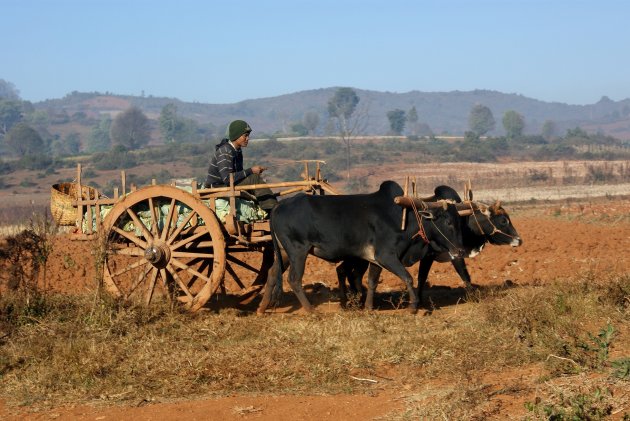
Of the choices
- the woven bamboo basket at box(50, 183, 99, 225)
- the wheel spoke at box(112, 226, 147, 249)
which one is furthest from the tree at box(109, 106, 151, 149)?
the wheel spoke at box(112, 226, 147, 249)

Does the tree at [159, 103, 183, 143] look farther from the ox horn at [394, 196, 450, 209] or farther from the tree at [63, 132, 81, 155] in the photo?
the ox horn at [394, 196, 450, 209]

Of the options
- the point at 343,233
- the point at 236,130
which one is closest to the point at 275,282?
the point at 343,233

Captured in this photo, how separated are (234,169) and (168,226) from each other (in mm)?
986

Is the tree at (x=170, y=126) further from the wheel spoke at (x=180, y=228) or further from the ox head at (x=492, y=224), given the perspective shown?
the wheel spoke at (x=180, y=228)

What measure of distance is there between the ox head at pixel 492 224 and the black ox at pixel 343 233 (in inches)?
52.7

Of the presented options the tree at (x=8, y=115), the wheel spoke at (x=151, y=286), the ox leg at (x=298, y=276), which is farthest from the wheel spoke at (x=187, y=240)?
the tree at (x=8, y=115)

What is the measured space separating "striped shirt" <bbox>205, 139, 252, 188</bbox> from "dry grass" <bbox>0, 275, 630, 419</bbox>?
58.5 inches

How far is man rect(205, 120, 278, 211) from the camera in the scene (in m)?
9.67

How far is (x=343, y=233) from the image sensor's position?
31.3 ft

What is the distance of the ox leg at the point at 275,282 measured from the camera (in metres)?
9.75

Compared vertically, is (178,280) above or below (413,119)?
below

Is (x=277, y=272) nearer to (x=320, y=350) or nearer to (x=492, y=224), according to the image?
(x=320, y=350)

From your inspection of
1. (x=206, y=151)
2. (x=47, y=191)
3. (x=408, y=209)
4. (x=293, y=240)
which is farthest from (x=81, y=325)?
(x=206, y=151)

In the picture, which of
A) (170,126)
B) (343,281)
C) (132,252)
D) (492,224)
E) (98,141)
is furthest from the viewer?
(98,141)
